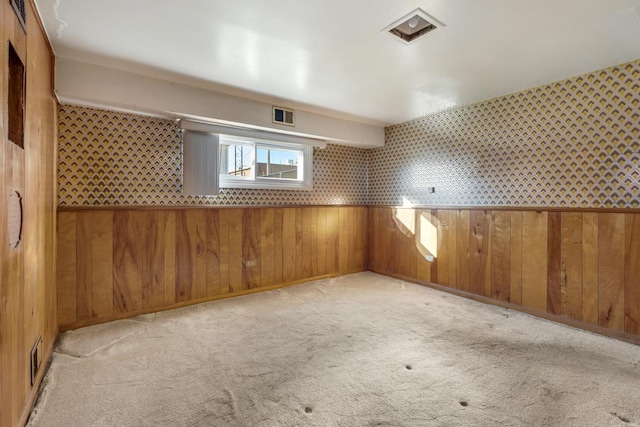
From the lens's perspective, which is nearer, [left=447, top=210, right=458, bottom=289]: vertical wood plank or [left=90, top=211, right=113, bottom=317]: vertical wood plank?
[left=90, top=211, right=113, bottom=317]: vertical wood plank

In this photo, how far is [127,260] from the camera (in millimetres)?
2896

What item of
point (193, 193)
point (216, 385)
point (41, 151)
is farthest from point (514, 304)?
point (41, 151)

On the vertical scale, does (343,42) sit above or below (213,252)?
above

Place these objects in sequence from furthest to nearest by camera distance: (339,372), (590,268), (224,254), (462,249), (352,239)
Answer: (352,239), (462,249), (224,254), (590,268), (339,372)

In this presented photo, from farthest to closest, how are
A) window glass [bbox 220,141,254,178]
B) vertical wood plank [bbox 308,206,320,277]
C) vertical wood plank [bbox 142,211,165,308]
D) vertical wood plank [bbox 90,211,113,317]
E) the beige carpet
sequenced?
1. vertical wood plank [bbox 308,206,320,277]
2. window glass [bbox 220,141,254,178]
3. vertical wood plank [bbox 142,211,165,308]
4. vertical wood plank [bbox 90,211,113,317]
5. the beige carpet

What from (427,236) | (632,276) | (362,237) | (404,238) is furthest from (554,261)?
(362,237)

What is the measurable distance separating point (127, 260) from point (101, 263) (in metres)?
0.20

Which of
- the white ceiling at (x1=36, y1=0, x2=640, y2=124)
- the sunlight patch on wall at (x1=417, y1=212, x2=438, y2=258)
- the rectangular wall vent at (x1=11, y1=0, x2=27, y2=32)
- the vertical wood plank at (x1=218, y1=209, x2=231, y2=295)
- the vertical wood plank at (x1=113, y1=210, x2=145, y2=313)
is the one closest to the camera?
the rectangular wall vent at (x1=11, y1=0, x2=27, y2=32)

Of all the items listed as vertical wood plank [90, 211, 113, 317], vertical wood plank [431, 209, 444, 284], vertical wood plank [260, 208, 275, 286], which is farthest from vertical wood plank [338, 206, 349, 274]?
vertical wood plank [90, 211, 113, 317]

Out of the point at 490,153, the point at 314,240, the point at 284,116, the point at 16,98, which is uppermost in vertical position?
→ the point at 284,116

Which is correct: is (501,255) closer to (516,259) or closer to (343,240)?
(516,259)

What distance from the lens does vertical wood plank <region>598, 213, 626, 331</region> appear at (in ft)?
8.09

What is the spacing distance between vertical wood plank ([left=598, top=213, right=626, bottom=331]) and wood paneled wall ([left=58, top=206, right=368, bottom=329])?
2.88 m

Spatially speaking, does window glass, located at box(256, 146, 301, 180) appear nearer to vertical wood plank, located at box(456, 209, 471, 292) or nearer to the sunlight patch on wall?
the sunlight patch on wall
